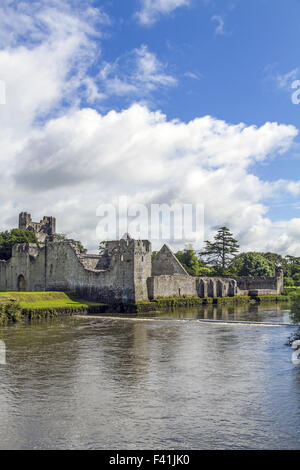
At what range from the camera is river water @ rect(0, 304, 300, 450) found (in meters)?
8.82

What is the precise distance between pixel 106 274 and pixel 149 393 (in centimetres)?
2587

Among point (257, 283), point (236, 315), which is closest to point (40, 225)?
point (257, 283)

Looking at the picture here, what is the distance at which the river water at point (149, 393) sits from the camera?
347 inches

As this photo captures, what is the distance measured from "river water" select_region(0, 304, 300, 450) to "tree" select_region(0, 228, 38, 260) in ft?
103

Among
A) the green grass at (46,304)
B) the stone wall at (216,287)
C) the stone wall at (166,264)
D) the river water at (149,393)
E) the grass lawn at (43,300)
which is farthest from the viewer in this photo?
the stone wall at (166,264)

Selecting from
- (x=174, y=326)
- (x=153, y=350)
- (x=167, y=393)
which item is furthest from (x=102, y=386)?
(x=174, y=326)

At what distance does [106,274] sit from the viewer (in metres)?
37.3

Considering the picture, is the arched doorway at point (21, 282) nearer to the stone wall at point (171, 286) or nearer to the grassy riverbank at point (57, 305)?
the grassy riverbank at point (57, 305)

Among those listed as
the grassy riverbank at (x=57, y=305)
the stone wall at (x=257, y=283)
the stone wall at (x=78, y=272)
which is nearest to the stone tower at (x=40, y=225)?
the stone wall at (x=78, y=272)

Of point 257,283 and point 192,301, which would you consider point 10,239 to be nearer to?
point 192,301

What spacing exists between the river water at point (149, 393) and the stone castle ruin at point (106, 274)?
16059mm

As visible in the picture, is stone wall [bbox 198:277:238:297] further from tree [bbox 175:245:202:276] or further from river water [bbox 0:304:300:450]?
river water [bbox 0:304:300:450]

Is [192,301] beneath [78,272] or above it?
beneath
